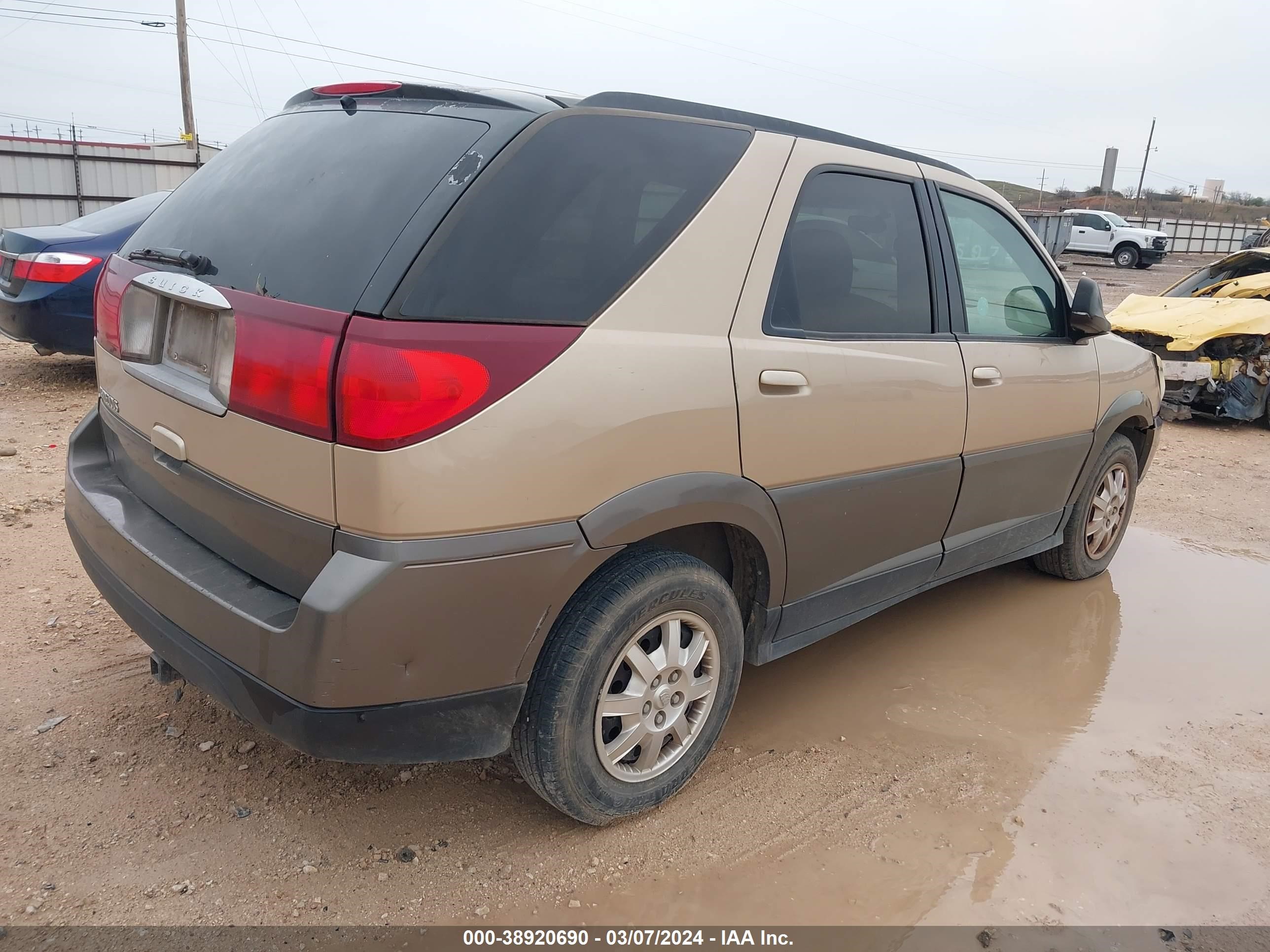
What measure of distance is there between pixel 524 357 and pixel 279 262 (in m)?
0.63

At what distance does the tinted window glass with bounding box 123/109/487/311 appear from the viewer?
2.02m


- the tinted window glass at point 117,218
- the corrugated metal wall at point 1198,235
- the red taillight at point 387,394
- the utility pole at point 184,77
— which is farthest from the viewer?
the corrugated metal wall at point 1198,235

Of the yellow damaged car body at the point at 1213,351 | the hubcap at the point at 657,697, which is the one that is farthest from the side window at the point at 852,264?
the yellow damaged car body at the point at 1213,351

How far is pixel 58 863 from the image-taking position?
226 centimetres

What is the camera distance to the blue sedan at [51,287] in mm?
6301

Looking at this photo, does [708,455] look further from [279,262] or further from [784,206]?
[279,262]

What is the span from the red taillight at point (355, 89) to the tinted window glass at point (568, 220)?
53 cm

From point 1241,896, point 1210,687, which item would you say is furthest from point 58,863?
point 1210,687

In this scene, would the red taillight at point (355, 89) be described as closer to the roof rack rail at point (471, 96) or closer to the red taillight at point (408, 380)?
the roof rack rail at point (471, 96)

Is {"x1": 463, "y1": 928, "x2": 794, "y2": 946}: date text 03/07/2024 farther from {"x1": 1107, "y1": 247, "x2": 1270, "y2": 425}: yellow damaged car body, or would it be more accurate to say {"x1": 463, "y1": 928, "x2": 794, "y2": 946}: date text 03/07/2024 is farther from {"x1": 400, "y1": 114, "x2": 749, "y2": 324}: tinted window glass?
{"x1": 1107, "y1": 247, "x2": 1270, "y2": 425}: yellow damaged car body

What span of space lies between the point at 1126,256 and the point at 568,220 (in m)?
32.8

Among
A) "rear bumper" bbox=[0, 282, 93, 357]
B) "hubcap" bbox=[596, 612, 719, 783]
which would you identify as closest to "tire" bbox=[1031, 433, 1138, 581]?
"hubcap" bbox=[596, 612, 719, 783]

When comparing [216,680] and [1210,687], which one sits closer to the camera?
[216,680]

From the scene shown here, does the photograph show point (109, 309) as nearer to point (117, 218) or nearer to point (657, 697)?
point (657, 697)
